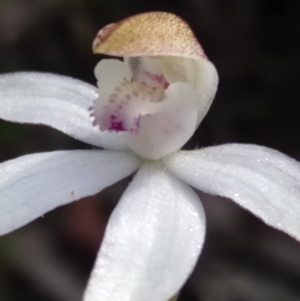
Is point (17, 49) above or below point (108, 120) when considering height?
below

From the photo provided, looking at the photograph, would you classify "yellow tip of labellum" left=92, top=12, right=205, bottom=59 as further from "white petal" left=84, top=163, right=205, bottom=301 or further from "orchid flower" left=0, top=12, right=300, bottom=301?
"white petal" left=84, top=163, right=205, bottom=301

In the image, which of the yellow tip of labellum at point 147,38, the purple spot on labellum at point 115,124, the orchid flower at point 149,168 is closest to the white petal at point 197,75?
the orchid flower at point 149,168

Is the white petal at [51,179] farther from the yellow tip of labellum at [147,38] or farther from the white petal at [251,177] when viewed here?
the yellow tip of labellum at [147,38]

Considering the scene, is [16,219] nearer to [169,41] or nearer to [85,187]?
[85,187]

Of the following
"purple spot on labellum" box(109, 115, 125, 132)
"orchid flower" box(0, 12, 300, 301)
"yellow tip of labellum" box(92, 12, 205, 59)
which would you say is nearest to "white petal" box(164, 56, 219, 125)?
"orchid flower" box(0, 12, 300, 301)

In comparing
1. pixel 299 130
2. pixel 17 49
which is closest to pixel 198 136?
pixel 299 130

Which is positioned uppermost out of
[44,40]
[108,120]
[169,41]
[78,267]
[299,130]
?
[169,41]

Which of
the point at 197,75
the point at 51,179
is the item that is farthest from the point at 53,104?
the point at 197,75
